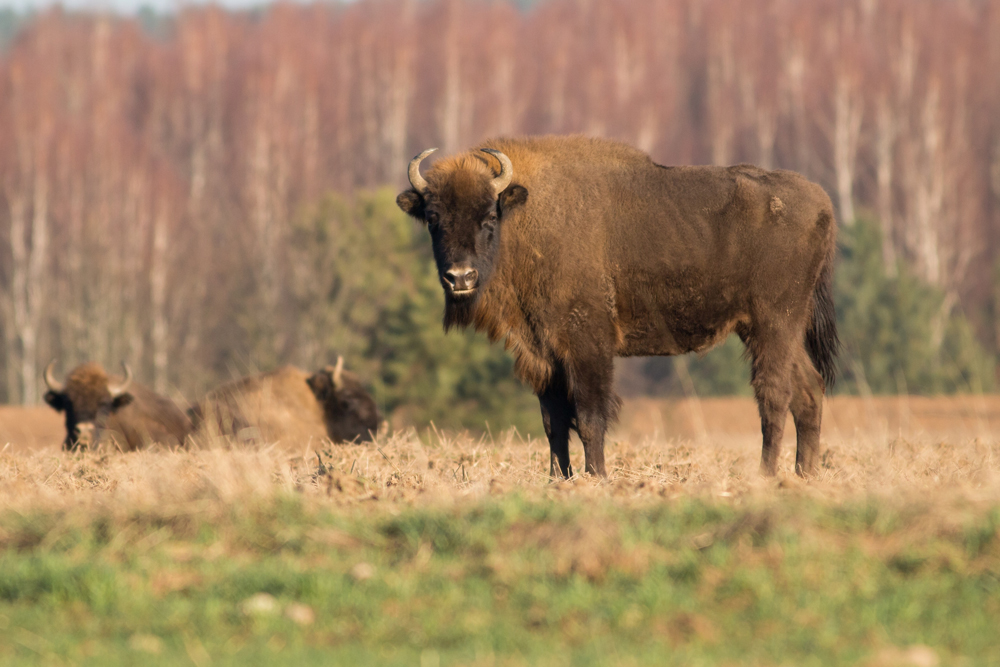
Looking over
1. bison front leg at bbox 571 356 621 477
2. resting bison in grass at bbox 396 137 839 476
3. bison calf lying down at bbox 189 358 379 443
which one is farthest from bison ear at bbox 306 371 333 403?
bison front leg at bbox 571 356 621 477

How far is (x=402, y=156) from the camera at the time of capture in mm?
60688

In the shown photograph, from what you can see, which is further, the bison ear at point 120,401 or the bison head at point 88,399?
the bison ear at point 120,401

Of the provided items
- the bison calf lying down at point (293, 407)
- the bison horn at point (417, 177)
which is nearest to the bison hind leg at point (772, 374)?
the bison horn at point (417, 177)

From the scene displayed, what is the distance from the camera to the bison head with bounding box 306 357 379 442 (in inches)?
620

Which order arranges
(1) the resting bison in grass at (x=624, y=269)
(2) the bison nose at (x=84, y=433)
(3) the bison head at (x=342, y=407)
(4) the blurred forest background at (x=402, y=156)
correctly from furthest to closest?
(4) the blurred forest background at (x=402, y=156) < (3) the bison head at (x=342, y=407) < (2) the bison nose at (x=84, y=433) < (1) the resting bison in grass at (x=624, y=269)

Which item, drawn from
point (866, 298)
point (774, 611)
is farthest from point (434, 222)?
point (866, 298)

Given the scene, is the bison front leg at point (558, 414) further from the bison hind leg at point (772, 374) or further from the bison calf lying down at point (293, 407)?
the bison calf lying down at point (293, 407)

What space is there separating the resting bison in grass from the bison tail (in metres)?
0.21

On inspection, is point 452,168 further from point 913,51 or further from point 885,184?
point 913,51

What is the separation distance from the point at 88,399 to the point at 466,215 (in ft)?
25.5

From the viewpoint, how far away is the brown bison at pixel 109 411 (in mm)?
15102

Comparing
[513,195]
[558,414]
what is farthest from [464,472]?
[513,195]

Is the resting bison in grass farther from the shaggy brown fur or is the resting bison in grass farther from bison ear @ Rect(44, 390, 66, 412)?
bison ear @ Rect(44, 390, 66, 412)

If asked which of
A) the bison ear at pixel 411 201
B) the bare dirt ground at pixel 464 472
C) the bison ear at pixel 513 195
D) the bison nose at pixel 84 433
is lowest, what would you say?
the bison nose at pixel 84 433
